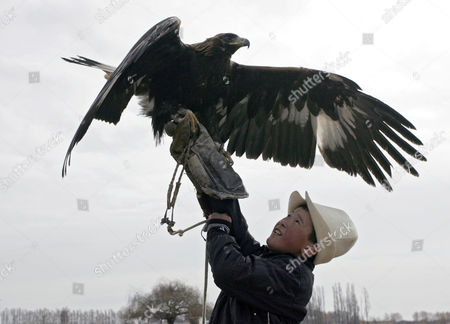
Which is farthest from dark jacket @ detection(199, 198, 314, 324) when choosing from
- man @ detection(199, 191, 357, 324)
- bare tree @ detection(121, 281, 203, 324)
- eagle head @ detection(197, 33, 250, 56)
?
bare tree @ detection(121, 281, 203, 324)

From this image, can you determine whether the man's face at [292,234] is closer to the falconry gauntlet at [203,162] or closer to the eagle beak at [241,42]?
the falconry gauntlet at [203,162]

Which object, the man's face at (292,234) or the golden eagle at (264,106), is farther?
the golden eagle at (264,106)

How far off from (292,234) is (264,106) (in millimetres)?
2458

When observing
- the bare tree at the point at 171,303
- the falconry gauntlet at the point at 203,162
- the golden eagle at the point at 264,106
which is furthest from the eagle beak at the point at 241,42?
the bare tree at the point at 171,303

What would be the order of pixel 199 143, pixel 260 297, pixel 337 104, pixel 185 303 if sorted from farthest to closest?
pixel 185 303 < pixel 337 104 < pixel 199 143 < pixel 260 297

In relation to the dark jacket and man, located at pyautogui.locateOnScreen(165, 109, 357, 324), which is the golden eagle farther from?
the dark jacket

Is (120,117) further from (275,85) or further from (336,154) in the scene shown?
(336,154)

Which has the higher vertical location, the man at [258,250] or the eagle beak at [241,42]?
the eagle beak at [241,42]

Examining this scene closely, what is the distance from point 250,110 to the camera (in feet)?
15.1

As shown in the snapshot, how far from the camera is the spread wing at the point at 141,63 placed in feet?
11.0

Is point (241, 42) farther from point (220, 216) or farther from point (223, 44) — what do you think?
point (220, 216)

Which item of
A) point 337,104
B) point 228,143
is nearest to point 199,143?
point 228,143

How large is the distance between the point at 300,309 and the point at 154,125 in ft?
6.36

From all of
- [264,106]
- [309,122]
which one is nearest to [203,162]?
[264,106]
